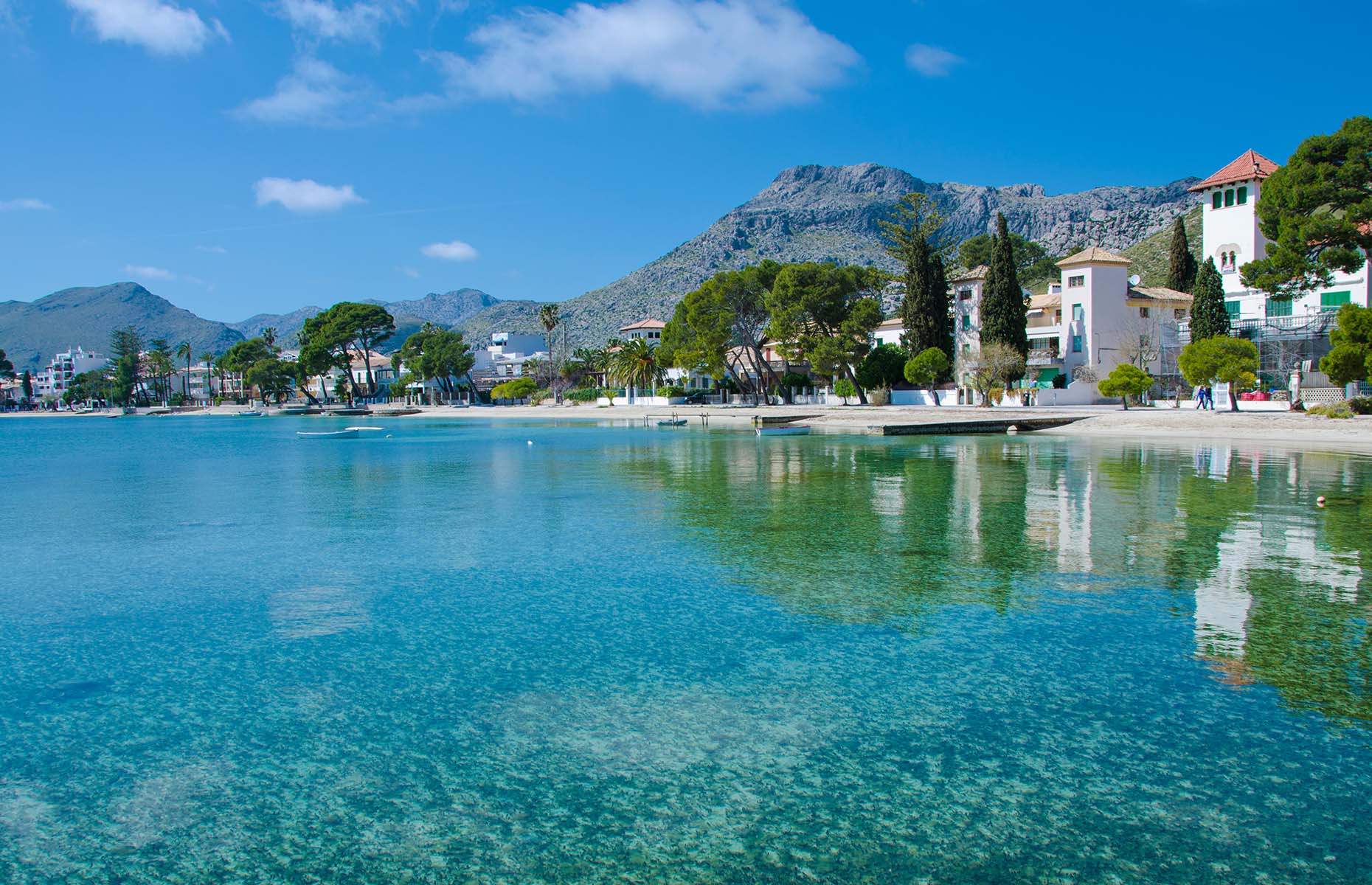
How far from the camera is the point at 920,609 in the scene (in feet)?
31.3

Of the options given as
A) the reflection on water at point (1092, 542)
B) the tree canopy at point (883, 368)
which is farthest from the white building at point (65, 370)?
the reflection on water at point (1092, 542)

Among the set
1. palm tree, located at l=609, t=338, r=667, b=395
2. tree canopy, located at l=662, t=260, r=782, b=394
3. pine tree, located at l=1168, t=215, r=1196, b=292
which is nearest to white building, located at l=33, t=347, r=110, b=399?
palm tree, located at l=609, t=338, r=667, b=395

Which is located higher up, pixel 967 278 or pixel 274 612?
pixel 967 278

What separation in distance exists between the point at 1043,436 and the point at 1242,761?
34.9 metres

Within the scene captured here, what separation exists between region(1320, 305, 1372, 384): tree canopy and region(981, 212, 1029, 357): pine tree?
20.7 meters

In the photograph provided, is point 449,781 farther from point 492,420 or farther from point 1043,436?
point 492,420

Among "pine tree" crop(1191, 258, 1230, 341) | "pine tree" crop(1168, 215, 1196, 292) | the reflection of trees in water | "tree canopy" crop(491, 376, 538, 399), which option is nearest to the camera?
the reflection of trees in water

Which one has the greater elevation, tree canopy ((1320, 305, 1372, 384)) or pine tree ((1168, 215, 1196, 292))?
pine tree ((1168, 215, 1196, 292))

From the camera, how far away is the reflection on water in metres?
8.32

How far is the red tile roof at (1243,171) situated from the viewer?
50312 mm

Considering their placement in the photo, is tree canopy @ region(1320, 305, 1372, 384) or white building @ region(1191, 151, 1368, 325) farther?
white building @ region(1191, 151, 1368, 325)

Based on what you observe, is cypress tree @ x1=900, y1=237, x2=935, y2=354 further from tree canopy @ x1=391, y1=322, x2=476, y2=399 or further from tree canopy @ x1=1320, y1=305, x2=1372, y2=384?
tree canopy @ x1=391, y1=322, x2=476, y2=399

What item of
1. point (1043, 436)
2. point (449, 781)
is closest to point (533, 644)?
point (449, 781)

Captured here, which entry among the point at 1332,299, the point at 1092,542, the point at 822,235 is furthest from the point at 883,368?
the point at 822,235
